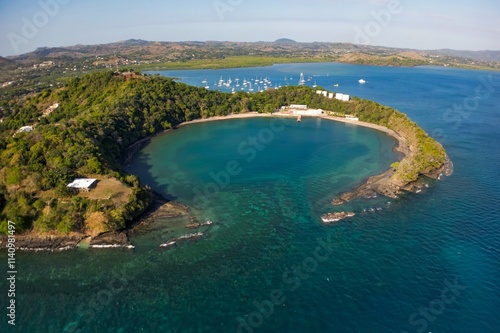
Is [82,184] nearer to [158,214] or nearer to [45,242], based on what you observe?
[45,242]

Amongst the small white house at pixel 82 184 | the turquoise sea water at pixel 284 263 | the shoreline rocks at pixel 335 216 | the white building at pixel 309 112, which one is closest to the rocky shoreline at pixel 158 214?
the shoreline rocks at pixel 335 216

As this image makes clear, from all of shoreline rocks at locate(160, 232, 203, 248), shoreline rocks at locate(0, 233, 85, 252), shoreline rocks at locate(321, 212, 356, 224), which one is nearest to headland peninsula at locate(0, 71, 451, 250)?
shoreline rocks at locate(0, 233, 85, 252)

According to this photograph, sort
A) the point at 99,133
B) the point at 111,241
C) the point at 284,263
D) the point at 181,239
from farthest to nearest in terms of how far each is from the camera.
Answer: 1. the point at 99,133
2. the point at 181,239
3. the point at 111,241
4. the point at 284,263

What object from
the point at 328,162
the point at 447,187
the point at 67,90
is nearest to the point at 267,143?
the point at 328,162

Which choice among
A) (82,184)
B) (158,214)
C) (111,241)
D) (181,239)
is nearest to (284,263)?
(181,239)

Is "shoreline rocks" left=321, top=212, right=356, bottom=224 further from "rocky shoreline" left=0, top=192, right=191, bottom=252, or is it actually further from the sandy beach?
the sandy beach

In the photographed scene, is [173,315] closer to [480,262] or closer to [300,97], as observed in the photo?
[480,262]
